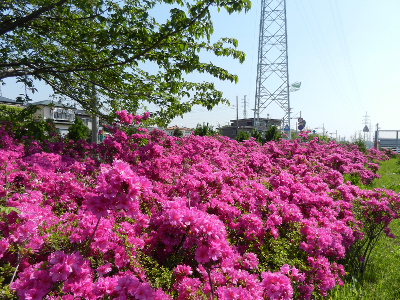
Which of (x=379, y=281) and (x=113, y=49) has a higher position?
(x=113, y=49)

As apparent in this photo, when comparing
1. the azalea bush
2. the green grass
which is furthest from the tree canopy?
the green grass

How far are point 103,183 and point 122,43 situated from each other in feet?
13.1

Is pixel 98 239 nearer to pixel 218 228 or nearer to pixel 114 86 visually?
pixel 218 228

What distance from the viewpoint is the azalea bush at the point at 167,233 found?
1.49 metres

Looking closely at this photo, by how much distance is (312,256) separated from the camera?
2.66 meters

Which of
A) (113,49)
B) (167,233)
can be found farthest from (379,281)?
(113,49)

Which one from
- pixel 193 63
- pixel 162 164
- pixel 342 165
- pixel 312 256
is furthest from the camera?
pixel 342 165

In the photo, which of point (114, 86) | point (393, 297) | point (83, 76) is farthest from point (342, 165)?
point (83, 76)

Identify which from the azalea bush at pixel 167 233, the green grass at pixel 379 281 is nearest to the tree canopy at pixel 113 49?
the azalea bush at pixel 167 233

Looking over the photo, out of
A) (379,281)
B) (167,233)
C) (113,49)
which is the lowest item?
(379,281)

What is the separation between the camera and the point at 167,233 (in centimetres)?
232

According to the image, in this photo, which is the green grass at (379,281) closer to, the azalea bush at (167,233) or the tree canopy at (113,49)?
the azalea bush at (167,233)

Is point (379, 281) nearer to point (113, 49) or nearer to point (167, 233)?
point (167, 233)

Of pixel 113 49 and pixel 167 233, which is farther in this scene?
pixel 113 49
